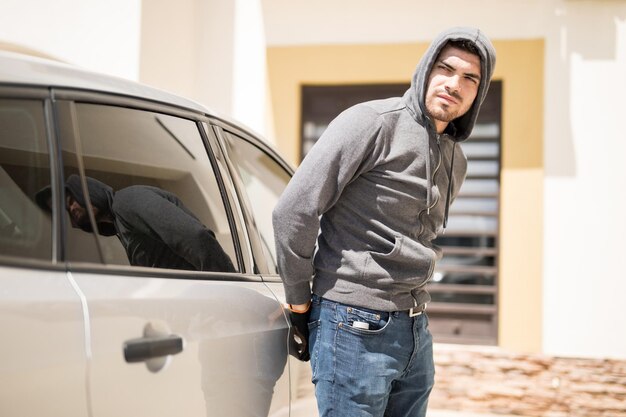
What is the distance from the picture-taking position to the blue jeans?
205 cm

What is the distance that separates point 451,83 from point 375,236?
0.53m

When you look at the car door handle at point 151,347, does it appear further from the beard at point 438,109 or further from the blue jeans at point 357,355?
the beard at point 438,109

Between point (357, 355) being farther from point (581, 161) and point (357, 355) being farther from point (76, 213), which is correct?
point (581, 161)

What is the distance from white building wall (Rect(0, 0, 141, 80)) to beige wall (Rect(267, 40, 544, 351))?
65.8 inches

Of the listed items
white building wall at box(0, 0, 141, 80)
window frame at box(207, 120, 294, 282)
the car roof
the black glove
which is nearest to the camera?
the car roof

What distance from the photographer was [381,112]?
2.17 m

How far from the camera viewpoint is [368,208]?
85.2 inches

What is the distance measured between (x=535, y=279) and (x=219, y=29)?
343 cm

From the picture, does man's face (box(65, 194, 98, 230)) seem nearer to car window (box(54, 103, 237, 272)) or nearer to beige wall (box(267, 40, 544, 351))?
car window (box(54, 103, 237, 272))

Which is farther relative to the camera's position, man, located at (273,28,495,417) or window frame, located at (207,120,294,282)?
window frame, located at (207,120,294,282)

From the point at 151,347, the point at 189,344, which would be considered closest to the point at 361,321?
the point at 189,344

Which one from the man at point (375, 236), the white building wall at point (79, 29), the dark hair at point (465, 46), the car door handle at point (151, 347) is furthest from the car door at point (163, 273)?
the white building wall at point (79, 29)

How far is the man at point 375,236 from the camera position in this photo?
6.77 feet

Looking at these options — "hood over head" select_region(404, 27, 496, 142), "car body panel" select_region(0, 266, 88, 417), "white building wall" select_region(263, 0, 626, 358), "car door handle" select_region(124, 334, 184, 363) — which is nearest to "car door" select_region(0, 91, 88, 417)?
"car body panel" select_region(0, 266, 88, 417)
